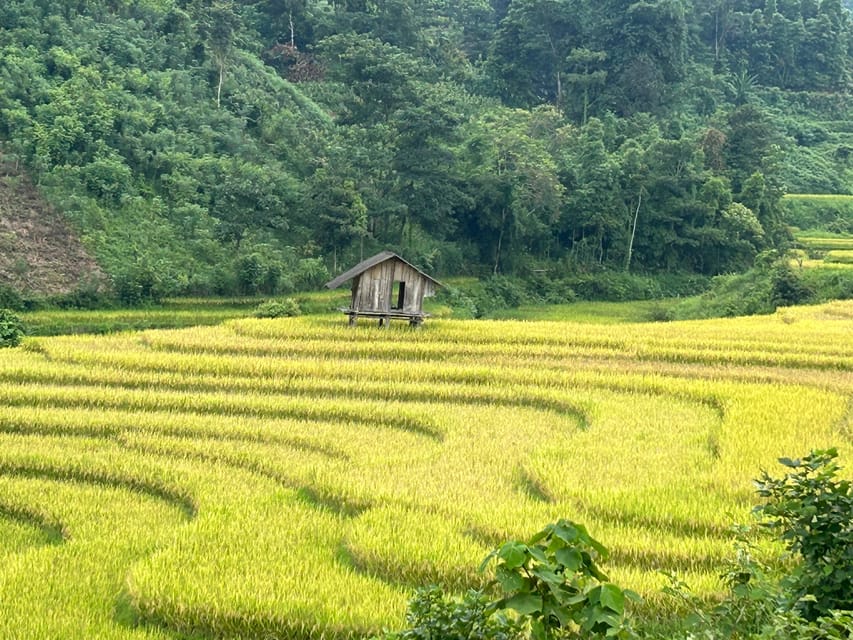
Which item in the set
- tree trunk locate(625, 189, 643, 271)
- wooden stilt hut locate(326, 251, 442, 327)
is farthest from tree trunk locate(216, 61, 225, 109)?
wooden stilt hut locate(326, 251, 442, 327)

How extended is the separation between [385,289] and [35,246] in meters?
13.7

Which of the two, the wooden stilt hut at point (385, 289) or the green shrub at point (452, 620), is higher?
the wooden stilt hut at point (385, 289)

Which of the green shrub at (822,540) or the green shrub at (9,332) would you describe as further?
the green shrub at (9,332)

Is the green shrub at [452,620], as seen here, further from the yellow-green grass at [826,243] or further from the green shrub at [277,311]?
the yellow-green grass at [826,243]

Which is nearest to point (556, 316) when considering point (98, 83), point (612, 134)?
point (612, 134)

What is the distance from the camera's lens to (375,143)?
114ft

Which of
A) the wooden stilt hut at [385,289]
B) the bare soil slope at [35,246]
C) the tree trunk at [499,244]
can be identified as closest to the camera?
the wooden stilt hut at [385,289]

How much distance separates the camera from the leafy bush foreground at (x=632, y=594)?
3992 mm

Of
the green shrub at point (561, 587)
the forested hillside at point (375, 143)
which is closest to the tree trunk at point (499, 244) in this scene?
the forested hillside at point (375, 143)

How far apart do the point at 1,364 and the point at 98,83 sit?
2030cm

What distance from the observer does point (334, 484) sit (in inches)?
340

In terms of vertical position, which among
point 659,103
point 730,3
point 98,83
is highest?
point 730,3

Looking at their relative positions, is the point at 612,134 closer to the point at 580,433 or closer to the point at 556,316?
the point at 556,316

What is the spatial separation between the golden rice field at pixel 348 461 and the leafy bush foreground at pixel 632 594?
1.09m
